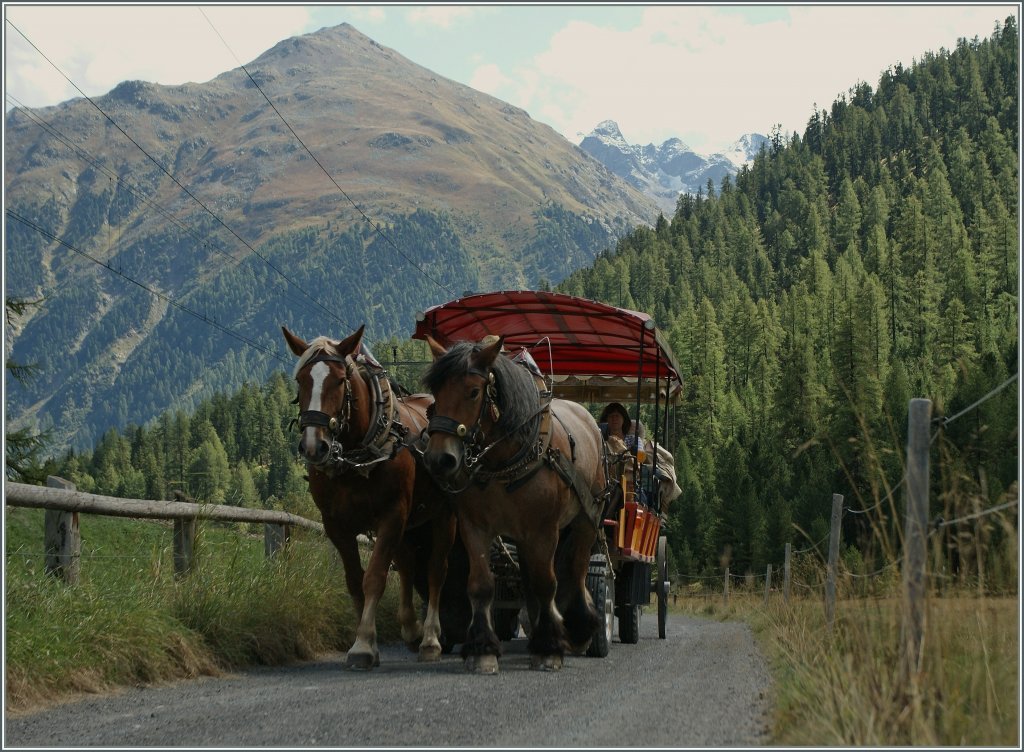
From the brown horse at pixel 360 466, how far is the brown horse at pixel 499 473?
636 millimetres

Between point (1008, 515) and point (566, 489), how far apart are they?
151 inches

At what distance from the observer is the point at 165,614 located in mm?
8758

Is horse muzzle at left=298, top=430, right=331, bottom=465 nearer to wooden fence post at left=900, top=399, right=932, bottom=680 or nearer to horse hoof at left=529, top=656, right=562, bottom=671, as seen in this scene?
horse hoof at left=529, top=656, right=562, bottom=671

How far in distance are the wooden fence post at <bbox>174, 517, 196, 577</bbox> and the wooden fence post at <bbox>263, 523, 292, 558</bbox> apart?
1816 mm

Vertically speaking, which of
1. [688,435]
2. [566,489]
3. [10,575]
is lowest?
[10,575]

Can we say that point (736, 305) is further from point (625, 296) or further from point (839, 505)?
point (839, 505)

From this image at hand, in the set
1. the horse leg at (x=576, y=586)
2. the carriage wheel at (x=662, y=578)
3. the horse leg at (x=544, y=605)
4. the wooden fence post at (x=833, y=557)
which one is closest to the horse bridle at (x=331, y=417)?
the horse leg at (x=544, y=605)

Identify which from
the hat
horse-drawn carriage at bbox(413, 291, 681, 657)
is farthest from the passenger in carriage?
horse-drawn carriage at bbox(413, 291, 681, 657)

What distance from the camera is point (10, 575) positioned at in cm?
786

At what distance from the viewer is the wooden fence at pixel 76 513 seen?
26.3 ft

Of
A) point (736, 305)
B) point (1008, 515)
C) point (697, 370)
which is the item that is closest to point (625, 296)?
point (736, 305)

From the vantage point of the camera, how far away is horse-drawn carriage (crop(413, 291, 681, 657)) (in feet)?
33.4

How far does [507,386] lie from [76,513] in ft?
10.1

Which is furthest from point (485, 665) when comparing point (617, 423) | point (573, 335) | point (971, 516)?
point (573, 335)
